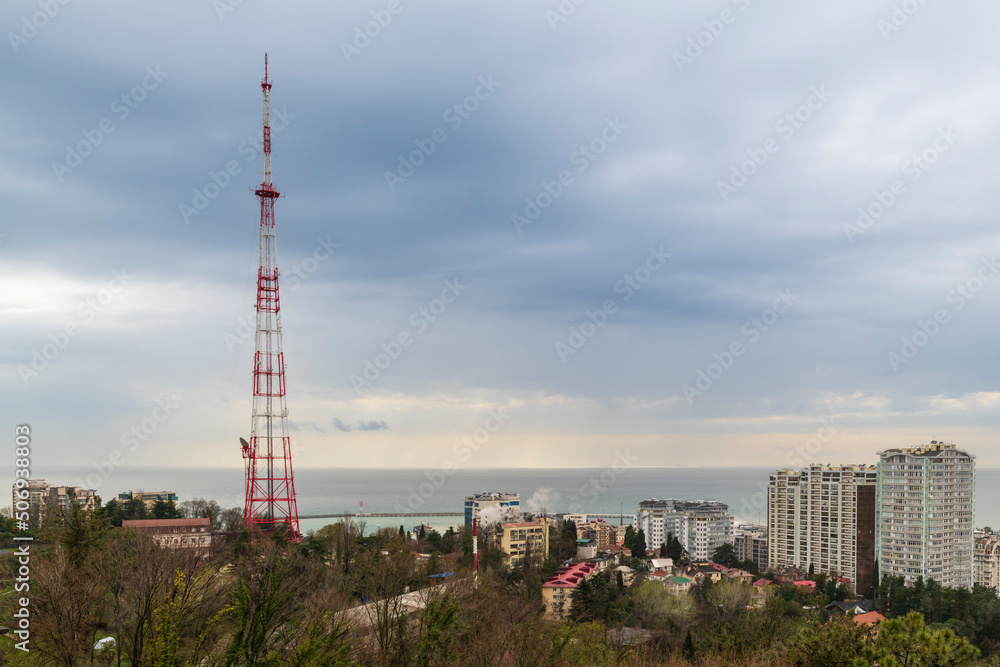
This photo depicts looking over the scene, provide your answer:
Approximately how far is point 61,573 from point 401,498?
3863 inches

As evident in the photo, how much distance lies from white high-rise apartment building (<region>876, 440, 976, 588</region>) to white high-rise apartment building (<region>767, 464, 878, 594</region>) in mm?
1731

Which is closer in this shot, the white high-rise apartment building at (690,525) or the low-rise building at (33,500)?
the low-rise building at (33,500)

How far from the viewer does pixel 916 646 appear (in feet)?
18.8

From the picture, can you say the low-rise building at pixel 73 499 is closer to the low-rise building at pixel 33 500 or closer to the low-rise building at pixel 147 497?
Result: the low-rise building at pixel 33 500

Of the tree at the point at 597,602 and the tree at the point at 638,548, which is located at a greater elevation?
the tree at the point at 597,602

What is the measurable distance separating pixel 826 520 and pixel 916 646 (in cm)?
4099

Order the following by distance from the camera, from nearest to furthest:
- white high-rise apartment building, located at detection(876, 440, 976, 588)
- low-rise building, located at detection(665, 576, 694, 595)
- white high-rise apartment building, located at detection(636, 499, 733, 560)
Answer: low-rise building, located at detection(665, 576, 694, 595), white high-rise apartment building, located at detection(876, 440, 976, 588), white high-rise apartment building, located at detection(636, 499, 733, 560)

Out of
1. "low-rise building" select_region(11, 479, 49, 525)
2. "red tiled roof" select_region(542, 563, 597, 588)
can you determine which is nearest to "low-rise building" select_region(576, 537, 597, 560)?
"red tiled roof" select_region(542, 563, 597, 588)

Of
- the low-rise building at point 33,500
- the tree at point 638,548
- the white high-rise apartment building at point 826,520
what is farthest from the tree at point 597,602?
the white high-rise apartment building at point 826,520

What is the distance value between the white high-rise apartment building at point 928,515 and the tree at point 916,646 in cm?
3692

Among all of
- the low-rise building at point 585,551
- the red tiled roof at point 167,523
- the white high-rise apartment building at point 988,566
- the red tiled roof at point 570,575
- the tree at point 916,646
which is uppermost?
the tree at point 916,646

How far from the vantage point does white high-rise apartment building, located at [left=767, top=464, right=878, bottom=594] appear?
133 feet

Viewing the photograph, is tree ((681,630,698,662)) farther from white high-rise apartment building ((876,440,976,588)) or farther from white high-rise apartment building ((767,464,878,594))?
white high-rise apartment building ((876,440,976,588))

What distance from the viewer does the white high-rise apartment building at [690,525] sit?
181 feet
